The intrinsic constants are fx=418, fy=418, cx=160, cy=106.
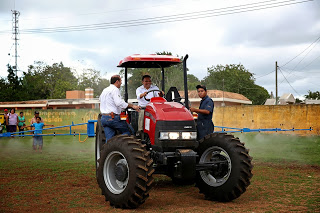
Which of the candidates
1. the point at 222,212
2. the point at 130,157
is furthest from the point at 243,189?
the point at 130,157

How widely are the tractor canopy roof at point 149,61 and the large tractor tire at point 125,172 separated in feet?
6.72

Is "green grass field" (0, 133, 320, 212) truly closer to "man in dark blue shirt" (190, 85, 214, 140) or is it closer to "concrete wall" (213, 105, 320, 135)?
"man in dark blue shirt" (190, 85, 214, 140)

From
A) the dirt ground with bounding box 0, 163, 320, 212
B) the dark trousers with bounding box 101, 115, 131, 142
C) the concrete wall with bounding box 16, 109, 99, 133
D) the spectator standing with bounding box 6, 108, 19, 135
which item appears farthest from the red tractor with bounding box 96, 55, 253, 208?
the concrete wall with bounding box 16, 109, 99, 133

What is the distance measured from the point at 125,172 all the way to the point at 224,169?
187cm

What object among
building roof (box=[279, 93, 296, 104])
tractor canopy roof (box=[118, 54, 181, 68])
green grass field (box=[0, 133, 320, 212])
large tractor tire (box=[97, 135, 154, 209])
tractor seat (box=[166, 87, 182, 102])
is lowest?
green grass field (box=[0, 133, 320, 212])

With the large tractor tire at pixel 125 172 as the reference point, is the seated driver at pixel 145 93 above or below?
above

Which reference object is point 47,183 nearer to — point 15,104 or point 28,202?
point 28,202

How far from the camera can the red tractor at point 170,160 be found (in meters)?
6.96

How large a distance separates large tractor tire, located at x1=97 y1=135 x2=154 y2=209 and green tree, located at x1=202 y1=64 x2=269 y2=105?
60741mm

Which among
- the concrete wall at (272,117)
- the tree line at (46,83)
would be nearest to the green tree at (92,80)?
the tree line at (46,83)

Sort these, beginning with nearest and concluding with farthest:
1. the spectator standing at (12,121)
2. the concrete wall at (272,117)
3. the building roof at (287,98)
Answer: the spectator standing at (12,121), the concrete wall at (272,117), the building roof at (287,98)

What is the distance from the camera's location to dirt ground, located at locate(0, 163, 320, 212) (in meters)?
7.08

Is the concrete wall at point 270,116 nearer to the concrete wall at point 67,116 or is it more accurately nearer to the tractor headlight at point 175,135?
the concrete wall at point 67,116

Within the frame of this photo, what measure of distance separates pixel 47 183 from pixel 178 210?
159 inches
